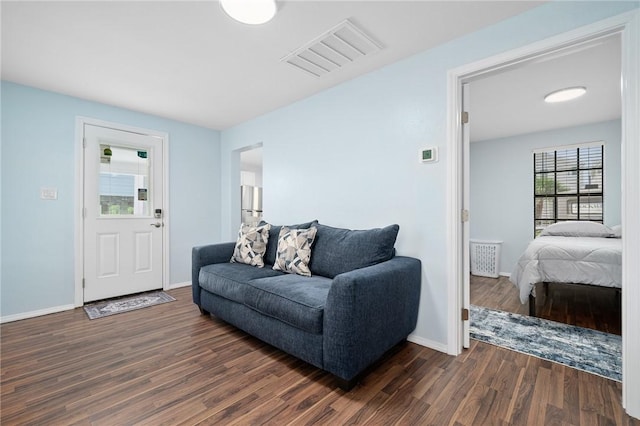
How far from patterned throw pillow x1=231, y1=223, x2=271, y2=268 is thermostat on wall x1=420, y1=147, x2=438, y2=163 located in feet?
5.45

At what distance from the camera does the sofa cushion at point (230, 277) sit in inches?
90.7

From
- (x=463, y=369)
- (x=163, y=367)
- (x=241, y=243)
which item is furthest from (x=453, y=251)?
(x=163, y=367)

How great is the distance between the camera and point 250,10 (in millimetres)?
1716

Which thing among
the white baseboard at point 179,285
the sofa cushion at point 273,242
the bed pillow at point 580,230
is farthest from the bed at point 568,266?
the white baseboard at point 179,285

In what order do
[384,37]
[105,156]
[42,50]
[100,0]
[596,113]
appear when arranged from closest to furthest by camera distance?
[100,0], [384,37], [42,50], [105,156], [596,113]

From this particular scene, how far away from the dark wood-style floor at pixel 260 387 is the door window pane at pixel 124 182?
1547mm

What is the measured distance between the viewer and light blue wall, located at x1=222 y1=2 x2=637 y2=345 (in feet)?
6.33

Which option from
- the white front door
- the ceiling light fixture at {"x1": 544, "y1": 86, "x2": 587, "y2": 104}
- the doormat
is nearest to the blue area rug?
the ceiling light fixture at {"x1": 544, "y1": 86, "x2": 587, "y2": 104}

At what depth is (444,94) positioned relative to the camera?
2.14m

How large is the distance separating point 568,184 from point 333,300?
193 inches

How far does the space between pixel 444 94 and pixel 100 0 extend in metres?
2.31

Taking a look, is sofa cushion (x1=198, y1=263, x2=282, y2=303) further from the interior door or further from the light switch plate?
the light switch plate

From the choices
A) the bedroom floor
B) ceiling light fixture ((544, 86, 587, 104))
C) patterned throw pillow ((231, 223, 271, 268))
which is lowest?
the bedroom floor

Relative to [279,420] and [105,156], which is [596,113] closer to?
[279,420]
